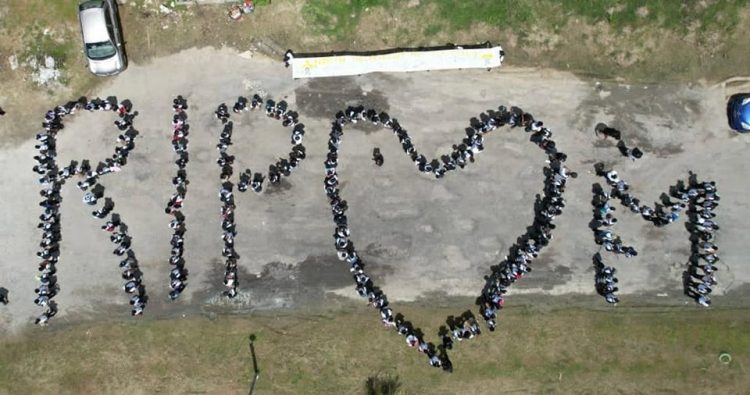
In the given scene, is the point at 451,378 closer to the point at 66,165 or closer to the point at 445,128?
the point at 445,128

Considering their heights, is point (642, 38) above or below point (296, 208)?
above

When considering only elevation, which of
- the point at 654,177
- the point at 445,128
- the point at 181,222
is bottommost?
the point at 181,222

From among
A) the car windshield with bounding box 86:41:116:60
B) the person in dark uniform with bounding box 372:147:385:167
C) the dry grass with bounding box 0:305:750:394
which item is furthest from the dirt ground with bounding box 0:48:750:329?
the car windshield with bounding box 86:41:116:60

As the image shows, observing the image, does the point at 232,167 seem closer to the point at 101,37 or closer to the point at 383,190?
the point at 383,190

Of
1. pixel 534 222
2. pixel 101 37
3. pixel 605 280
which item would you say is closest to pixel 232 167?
pixel 101 37

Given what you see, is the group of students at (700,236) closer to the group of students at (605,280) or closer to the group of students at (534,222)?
the group of students at (605,280)

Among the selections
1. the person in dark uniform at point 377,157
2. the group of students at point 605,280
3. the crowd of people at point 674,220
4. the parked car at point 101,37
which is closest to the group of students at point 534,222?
the crowd of people at point 674,220

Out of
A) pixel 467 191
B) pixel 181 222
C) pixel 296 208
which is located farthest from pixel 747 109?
pixel 181 222
